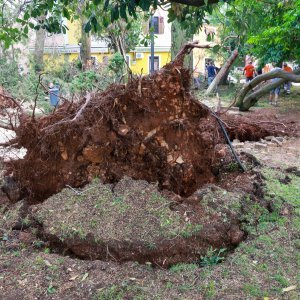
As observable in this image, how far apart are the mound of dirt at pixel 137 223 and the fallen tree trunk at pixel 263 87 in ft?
26.0

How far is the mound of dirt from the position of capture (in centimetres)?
299

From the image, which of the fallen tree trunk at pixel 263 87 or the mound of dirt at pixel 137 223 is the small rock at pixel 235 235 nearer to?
the mound of dirt at pixel 137 223

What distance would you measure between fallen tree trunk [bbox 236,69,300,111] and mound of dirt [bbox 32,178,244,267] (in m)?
7.94

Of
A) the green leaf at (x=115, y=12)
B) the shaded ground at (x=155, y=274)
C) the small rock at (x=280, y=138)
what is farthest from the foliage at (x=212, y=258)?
the small rock at (x=280, y=138)

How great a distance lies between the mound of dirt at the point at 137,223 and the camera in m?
2.99

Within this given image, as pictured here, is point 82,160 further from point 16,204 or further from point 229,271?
point 229,271

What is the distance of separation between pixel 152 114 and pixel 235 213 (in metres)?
1.12

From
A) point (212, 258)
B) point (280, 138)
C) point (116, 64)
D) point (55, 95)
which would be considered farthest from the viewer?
point (116, 64)

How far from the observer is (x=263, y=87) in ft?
38.1

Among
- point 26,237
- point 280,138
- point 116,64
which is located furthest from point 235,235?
point 116,64

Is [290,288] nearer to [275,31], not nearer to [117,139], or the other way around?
[117,139]

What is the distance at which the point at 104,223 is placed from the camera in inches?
124

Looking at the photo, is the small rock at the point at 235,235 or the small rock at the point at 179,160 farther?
the small rock at the point at 179,160

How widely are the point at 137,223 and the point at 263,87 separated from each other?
940 centimetres
